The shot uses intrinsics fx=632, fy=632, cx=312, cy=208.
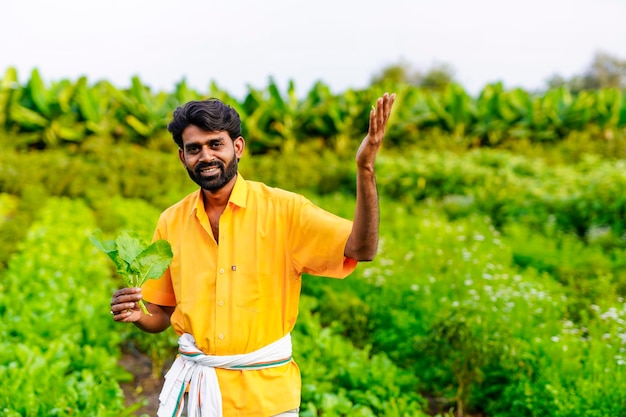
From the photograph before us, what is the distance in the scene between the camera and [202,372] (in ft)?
6.86

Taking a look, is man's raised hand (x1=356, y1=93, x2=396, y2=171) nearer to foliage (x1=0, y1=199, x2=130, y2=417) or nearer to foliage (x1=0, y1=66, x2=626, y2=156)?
foliage (x1=0, y1=199, x2=130, y2=417)

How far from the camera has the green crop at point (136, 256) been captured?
2.11 m

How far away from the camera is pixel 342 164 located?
12.1 m

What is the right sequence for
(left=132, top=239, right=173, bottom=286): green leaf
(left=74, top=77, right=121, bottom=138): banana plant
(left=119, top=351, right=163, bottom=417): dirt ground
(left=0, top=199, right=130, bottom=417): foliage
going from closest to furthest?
1. (left=132, top=239, right=173, bottom=286): green leaf
2. (left=0, top=199, right=130, bottom=417): foliage
3. (left=119, top=351, right=163, bottom=417): dirt ground
4. (left=74, top=77, right=121, bottom=138): banana plant

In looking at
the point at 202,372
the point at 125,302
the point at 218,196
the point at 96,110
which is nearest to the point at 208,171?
the point at 218,196

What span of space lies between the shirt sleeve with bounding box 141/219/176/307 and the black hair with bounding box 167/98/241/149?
16.1 inches

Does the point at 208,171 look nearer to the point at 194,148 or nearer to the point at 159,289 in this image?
the point at 194,148

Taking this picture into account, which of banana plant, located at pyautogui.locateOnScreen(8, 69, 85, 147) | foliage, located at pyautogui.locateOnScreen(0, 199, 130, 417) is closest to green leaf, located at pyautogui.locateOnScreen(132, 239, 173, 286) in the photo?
foliage, located at pyautogui.locateOnScreen(0, 199, 130, 417)

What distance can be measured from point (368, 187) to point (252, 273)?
19.9 inches

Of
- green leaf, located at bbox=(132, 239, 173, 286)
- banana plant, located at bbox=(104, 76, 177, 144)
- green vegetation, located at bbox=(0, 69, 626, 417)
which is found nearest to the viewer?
green leaf, located at bbox=(132, 239, 173, 286)

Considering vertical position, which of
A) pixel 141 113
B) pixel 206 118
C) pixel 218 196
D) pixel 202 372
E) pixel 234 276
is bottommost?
pixel 202 372

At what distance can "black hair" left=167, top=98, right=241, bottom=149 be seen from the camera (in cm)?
204

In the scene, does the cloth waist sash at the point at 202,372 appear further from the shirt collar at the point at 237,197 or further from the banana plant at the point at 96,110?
the banana plant at the point at 96,110

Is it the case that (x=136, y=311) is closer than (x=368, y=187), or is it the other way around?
(x=368, y=187)
